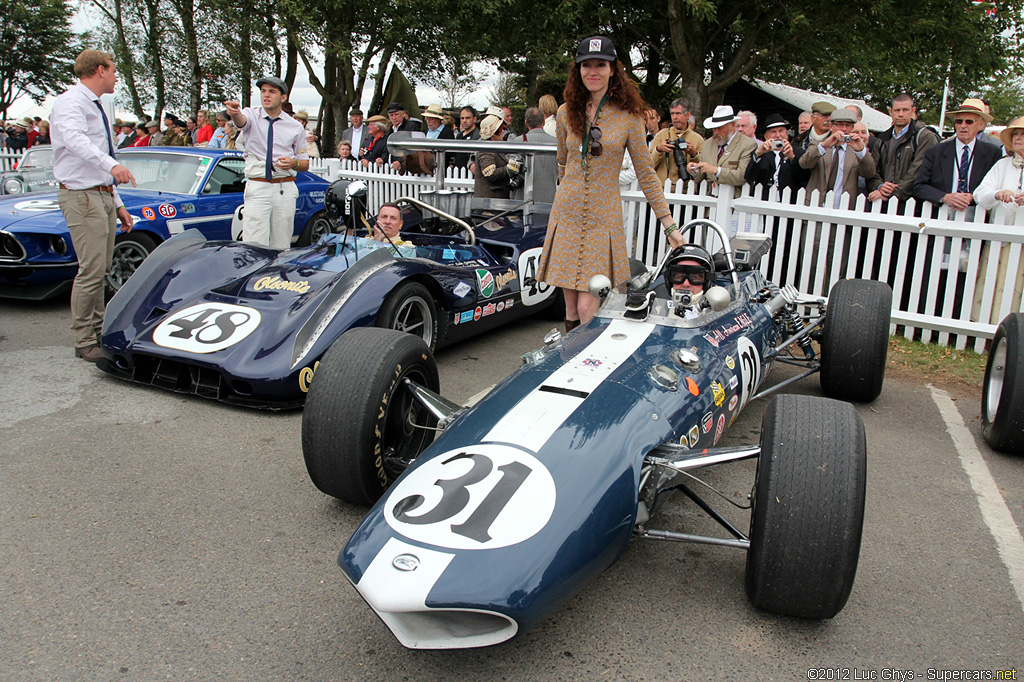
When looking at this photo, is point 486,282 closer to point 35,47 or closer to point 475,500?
point 475,500

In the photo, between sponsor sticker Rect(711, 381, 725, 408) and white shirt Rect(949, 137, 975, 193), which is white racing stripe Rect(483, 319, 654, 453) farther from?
white shirt Rect(949, 137, 975, 193)

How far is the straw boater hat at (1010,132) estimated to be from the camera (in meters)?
5.45

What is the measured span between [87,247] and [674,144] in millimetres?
5527

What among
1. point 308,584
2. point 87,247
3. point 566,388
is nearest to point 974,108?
point 566,388

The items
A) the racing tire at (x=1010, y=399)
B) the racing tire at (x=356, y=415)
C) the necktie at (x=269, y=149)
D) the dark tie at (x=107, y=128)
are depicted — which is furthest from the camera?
the necktie at (x=269, y=149)

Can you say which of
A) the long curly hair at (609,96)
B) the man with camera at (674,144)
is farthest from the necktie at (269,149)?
the man with camera at (674,144)

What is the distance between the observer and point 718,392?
3229 mm

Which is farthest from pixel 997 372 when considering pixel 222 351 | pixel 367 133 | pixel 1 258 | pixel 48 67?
pixel 48 67

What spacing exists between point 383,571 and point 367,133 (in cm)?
1097

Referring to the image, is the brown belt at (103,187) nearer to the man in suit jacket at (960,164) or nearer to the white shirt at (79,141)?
the white shirt at (79,141)

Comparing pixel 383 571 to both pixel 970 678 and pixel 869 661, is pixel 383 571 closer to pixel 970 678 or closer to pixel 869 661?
pixel 869 661

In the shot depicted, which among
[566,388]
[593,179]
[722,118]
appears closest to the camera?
[566,388]

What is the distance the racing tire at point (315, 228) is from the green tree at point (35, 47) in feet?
98.4

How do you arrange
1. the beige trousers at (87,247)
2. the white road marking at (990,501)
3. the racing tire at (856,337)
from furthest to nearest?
the beige trousers at (87,247)
the racing tire at (856,337)
the white road marking at (990,501)
